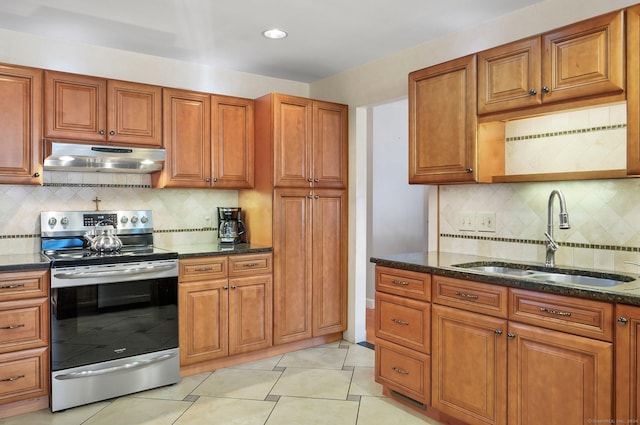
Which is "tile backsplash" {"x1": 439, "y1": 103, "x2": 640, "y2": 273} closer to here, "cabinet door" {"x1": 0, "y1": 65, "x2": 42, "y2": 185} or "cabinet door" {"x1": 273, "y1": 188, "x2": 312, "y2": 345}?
"cabinet door" {"x1": 273, "y1": 188, "x2": 312, "y2": 345}

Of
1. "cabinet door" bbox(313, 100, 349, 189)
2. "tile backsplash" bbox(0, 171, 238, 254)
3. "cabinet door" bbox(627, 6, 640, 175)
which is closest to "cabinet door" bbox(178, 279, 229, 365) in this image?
"tile backsplash" bbox(0, 171, 238, 254)

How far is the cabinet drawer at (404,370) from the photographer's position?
265 centimetres

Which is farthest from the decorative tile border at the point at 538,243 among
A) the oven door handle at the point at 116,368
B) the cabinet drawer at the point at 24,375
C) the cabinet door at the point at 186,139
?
the cabinet drawer at the point at 24,375

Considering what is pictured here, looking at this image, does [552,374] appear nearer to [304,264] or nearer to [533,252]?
[533,252]

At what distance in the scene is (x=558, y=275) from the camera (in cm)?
253

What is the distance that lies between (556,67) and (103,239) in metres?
3.01

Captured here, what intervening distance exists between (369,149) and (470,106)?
8.10ft

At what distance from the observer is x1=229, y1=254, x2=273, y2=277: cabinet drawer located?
3492mm

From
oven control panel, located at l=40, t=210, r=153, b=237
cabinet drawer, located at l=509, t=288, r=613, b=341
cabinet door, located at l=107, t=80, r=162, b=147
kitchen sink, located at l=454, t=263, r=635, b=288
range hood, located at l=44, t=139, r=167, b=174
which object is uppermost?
cabinet door, located at l=107, t=80, r=162, b=147

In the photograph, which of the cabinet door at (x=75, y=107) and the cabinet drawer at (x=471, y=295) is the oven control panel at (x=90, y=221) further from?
the cabinet drawer at (x=471, y=295)

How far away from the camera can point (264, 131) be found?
148 inches

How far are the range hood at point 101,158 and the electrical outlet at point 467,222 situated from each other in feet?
7.28

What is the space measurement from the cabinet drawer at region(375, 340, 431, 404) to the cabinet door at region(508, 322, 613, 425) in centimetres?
54

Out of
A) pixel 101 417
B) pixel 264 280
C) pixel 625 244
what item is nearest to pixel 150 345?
pixel 101 417
